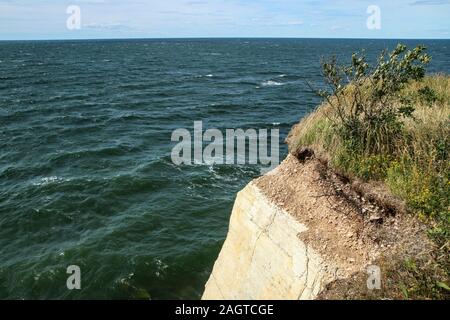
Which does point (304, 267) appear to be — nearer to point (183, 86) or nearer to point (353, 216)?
point (353, 216)

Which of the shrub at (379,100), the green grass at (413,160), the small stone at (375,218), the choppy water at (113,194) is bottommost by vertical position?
the choppy water at (113,194)

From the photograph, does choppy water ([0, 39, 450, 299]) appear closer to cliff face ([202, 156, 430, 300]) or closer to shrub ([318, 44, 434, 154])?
cliff face ([202, 156, 430, 300])

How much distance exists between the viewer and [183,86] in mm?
58156

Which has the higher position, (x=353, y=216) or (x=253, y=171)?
(x=353, y=216)

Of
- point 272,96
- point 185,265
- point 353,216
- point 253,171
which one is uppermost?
point 272,96

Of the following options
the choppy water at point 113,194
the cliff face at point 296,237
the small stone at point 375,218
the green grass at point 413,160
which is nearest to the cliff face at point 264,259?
the cliff face at point 296,237

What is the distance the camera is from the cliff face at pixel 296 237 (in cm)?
827

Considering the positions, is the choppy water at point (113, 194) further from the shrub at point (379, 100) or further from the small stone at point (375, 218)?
the shrub at point (379, 100)

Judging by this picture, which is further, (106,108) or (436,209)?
(106,108)

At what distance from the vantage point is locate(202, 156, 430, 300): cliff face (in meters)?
8.27

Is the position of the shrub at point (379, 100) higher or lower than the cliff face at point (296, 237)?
higher
